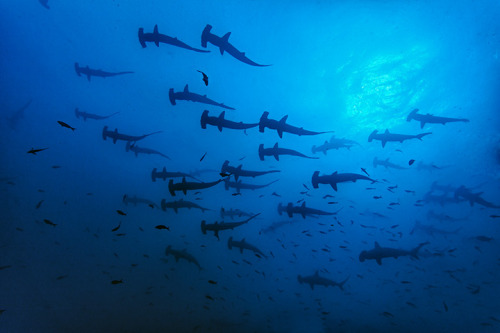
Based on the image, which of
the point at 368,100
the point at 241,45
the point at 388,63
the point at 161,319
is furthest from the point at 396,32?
the point at 161,319

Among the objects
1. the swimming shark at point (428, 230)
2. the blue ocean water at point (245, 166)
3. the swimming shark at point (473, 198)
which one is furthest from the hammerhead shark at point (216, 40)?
the swimming shark at point (428, 230)

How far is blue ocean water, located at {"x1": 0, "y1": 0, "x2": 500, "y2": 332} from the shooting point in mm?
12570

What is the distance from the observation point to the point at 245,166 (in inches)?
954

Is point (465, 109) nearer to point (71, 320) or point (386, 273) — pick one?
point (386, 273)

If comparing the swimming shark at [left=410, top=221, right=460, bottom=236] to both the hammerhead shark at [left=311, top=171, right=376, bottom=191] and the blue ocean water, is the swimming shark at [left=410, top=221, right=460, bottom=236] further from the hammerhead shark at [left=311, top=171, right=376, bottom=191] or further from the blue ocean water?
the hammerhead shark at [left=311, top=171, right=376, bottom=191]

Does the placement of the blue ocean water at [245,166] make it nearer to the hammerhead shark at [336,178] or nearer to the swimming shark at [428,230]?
the hammerhead shark at [336,178]

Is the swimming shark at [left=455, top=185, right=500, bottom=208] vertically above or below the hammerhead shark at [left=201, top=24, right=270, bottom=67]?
below

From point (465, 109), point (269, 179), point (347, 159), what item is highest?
point (465, 109)

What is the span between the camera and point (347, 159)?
27406 millimetres

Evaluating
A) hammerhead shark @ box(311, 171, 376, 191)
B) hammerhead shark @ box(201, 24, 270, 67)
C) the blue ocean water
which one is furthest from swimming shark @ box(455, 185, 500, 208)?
hammerhead shark @ box(201, 24, 270, 67)

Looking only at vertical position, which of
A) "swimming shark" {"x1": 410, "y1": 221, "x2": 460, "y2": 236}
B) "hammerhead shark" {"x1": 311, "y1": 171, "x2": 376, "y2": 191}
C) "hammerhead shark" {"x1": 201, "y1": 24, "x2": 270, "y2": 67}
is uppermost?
"hammerhead shark" {"x1": 201, "y1": 24, "x2": 270, "y2": 67}

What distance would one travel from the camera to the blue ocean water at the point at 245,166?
41.2ft

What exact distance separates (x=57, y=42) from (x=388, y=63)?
2050 centimetres

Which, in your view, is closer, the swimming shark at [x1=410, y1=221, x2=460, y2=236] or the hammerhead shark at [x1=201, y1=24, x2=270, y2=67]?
the hammerhead shark at [x1=201, y1=24, x2=270, y2=67]
